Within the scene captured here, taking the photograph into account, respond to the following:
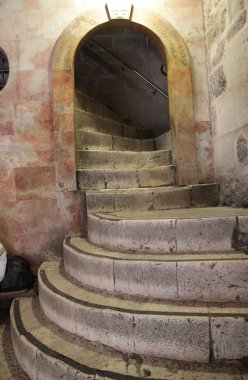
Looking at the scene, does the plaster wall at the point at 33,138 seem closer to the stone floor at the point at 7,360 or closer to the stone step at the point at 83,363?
the stone floor at the point at 7,360

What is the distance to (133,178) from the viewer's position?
14.2 ft

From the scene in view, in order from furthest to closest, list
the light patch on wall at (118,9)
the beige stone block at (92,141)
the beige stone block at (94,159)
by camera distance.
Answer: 1. the beige stone block at (92,141)
2. the beige stone block at (94,159)
3. the light patch on wall at (118,9)

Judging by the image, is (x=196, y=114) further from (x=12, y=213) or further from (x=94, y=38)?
(x=94, y=38)

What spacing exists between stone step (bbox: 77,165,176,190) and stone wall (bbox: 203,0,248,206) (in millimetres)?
763

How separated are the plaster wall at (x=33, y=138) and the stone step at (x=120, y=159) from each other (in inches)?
16.6

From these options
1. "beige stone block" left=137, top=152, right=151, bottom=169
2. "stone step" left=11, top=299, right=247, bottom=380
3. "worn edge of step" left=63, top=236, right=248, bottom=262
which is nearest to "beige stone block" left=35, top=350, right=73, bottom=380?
"stone step" left=11, top=299, right=247, bottom=380

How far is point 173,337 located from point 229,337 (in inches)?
14.6

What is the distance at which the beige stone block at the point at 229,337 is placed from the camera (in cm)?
184

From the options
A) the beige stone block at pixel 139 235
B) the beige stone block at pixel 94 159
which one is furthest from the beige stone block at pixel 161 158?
the beige stone block at pixel 139 235

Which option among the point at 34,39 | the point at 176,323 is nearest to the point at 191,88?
the point at 34,39

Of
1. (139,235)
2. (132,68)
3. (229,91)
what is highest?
(132,68)

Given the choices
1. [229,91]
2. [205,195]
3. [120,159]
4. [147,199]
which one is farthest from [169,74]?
[147,199]

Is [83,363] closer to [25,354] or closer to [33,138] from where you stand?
[25,354]

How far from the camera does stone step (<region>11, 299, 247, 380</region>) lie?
1.78m
